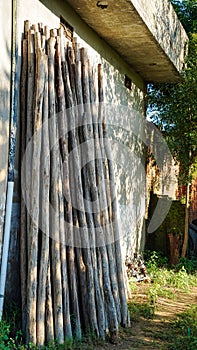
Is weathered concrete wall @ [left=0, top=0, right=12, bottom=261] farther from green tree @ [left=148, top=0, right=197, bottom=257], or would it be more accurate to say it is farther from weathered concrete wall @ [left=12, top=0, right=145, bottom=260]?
green tree @ [left=148, top=0, right=197, bottom=257]

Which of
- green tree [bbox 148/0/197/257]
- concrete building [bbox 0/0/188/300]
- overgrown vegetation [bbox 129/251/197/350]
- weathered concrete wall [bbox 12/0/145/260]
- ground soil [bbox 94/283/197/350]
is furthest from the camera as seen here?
green tree [bbox 148/0/197/257]

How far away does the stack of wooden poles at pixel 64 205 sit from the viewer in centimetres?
469

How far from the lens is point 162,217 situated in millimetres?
10180

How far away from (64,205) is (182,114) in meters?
4.72

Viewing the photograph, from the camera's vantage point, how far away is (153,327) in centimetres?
559

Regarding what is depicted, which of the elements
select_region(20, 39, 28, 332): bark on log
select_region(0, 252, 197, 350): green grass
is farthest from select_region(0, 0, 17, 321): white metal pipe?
select_region(0, 252, 197, 350): green grass

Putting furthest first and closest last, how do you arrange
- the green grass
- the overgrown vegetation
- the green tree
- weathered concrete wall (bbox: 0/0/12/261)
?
1. the green tree
2. the overgrown vegetation
3. weathered concrete wall (bbox: 0/0/12/261)
4. the green grass

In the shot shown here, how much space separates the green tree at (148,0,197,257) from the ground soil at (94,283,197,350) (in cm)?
262

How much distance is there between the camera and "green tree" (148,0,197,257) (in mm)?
9164

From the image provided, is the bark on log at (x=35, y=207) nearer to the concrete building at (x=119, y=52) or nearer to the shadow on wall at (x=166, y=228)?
the concrete building at (x=119, y=52)

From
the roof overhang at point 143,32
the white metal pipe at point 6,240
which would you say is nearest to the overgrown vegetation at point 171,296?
the white metal pipe at point 6,240

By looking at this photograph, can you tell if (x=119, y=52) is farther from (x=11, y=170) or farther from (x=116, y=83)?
(x=11, y=170)

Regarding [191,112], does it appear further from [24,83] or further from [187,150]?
[24,83]

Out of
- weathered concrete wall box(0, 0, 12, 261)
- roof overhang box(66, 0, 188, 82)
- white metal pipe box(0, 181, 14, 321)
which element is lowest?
white metal pipe box(0, 181, 14, 321)
